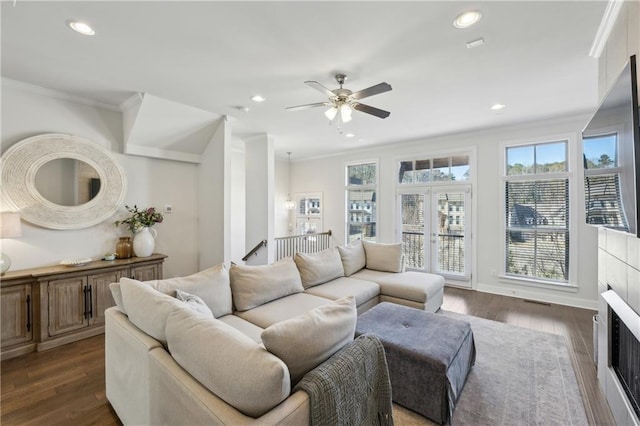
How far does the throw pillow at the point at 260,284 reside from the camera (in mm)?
2639

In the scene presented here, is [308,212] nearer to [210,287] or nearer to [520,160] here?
[520,160]

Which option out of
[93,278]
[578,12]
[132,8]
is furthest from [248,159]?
[578,12]

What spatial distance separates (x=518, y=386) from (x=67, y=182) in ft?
17.3

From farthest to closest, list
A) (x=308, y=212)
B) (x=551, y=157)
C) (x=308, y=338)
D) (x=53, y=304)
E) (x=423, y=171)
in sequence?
(x=308, y=212), (x=423, y=171), (x=551, y=157), (x=53, y=304), (x=308, y=338)

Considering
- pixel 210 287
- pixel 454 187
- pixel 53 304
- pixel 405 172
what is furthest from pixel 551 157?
pixel 53 304

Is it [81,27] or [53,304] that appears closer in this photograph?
[81,27]

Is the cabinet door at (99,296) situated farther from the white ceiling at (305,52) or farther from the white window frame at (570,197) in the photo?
the white window frame at (570,197)

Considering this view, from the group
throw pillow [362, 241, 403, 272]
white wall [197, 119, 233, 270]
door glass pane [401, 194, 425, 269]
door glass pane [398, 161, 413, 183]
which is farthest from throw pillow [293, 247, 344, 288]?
door glass pane [398, 161, 413, 183]

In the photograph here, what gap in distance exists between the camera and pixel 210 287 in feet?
7.86

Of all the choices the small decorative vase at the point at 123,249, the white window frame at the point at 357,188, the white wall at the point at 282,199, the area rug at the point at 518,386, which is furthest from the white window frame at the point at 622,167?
the white wall at the point at 282,199

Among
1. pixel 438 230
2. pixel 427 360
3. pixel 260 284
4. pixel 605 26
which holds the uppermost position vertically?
pixel 605 26

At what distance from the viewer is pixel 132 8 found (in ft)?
6.41

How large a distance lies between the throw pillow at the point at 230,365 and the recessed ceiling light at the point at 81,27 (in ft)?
7.99

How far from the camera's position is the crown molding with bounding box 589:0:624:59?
1904mm
